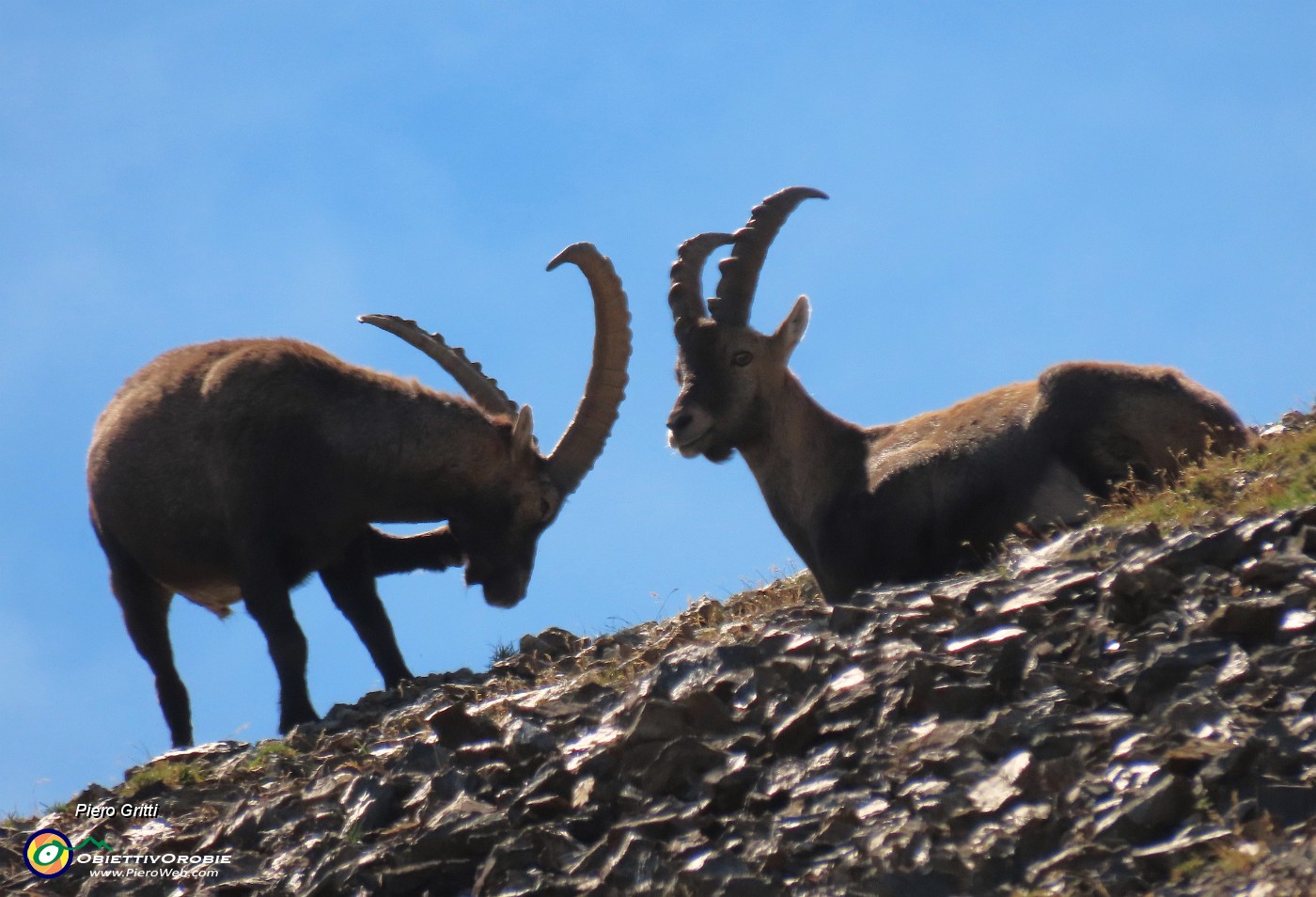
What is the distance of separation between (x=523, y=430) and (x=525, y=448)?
22 centimetres

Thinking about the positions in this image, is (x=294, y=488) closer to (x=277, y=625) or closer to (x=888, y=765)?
(x=277, y=625)

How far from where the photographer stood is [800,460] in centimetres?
1210

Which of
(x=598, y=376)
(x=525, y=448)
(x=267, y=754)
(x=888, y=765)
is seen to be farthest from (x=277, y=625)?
(x=888, y=765)

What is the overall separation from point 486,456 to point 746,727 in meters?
6.20

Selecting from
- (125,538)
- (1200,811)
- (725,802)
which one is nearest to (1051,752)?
(1200,811)

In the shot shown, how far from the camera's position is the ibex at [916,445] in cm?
1102

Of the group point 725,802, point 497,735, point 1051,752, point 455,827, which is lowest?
point 1051,752

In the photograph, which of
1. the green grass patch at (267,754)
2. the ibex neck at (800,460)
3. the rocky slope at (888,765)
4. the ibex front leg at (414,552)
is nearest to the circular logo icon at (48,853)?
the rocky slope at (888,765)

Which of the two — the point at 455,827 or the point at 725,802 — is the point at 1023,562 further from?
the point at 455,827

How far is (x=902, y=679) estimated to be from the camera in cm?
787

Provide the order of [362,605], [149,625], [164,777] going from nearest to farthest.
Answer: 1. [164,777]
2. [149,625]
3. [362,605]

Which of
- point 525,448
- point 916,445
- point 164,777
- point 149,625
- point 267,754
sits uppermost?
point 525,448

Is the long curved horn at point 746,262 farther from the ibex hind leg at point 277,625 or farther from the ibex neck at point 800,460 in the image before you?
the ibex hind leg at point 277,625

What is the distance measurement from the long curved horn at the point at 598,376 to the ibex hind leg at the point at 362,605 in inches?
76.3
